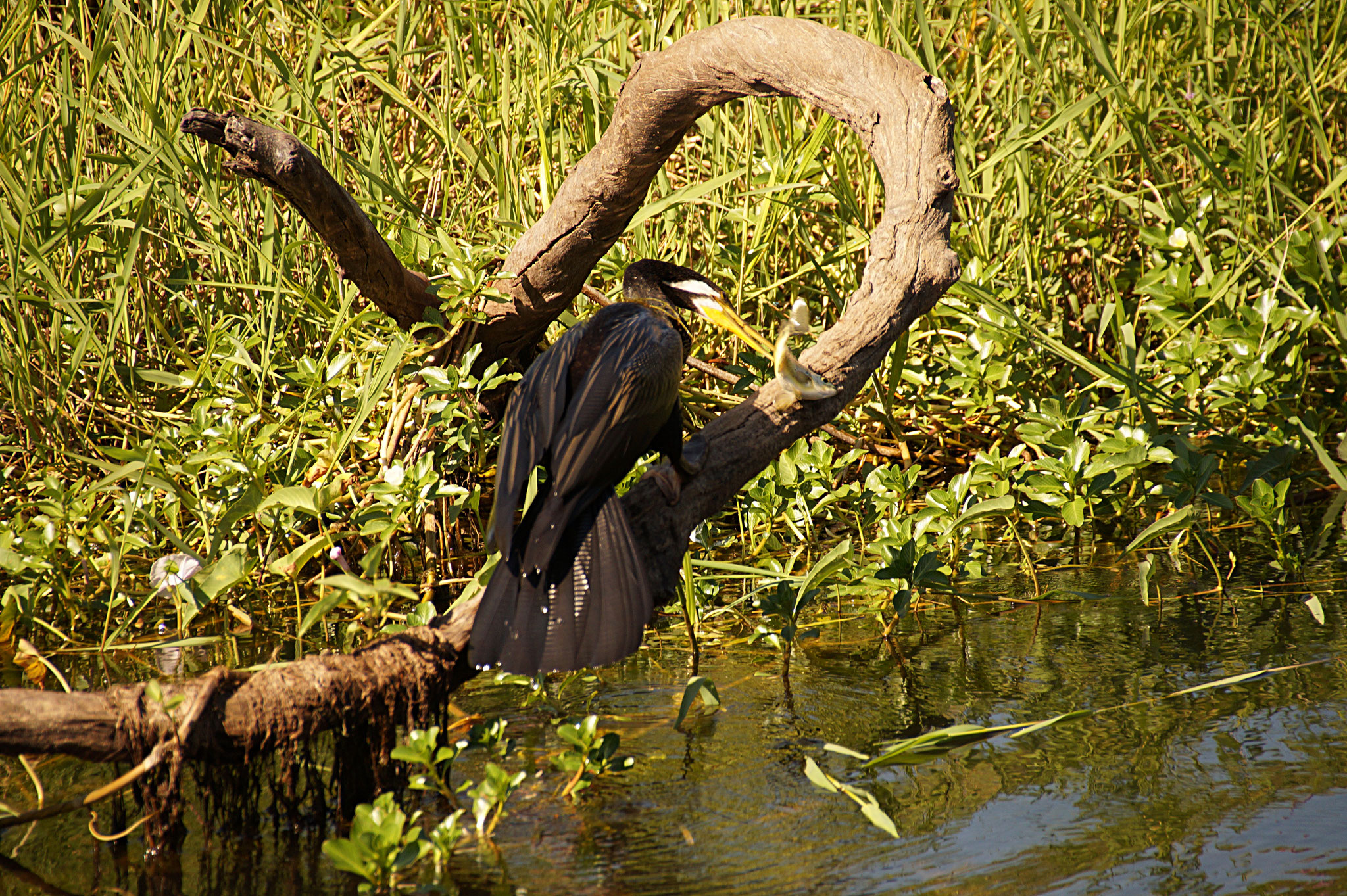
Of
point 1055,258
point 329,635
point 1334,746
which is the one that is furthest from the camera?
point 1055,258

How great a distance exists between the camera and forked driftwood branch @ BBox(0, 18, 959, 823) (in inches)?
67.8

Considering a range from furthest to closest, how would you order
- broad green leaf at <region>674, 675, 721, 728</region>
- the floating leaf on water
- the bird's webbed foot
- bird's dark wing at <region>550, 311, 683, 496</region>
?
the floating leaf on water < the bird's webbed foot < bird's dark wing at <region>550, 311, 683, 496</region> < broad green leaf at <region>674, 675, 721, 728</region>

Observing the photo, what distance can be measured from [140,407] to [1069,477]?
2.75 m

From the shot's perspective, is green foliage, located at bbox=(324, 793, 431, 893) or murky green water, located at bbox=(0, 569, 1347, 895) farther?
murky green water, located at bbox=(0, 569, 1347, 895)

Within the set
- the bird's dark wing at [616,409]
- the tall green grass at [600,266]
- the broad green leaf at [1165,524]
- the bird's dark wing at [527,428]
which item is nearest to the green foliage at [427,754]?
the bird's dark wing at [527,428]

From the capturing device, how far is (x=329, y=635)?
291 centimetres

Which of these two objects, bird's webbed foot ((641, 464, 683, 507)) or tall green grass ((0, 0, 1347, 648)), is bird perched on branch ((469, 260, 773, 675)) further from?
tall green grass ((0, 0, 1347, 648))

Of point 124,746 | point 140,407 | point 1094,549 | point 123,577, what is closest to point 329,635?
point 123,577

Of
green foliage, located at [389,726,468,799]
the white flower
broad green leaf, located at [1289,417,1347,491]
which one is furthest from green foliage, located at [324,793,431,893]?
broad green leaf, located at [1289,417,1347,491]

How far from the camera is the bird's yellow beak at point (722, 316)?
2.89m

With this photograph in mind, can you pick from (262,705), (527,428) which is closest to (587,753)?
(262,705)

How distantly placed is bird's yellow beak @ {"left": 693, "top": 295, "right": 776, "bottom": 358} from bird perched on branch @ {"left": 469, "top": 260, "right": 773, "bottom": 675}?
464 millimetres

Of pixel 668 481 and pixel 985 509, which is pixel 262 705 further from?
pixel 985 509

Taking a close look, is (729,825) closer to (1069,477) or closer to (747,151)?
(1069,477)
